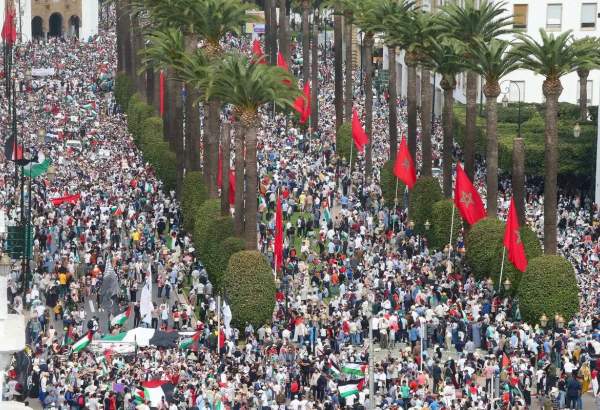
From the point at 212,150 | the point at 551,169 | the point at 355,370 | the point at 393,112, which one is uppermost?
the point at 551,169

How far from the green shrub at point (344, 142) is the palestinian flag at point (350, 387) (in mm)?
41781

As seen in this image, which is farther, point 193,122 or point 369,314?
point 193,122

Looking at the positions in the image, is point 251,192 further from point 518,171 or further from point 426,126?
point 426,126

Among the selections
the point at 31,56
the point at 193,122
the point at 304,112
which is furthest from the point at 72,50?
the point at 193,122

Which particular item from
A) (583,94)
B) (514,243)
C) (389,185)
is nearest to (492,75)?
(514,243)

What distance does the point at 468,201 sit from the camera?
86625mm

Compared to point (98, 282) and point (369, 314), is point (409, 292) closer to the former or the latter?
point (369, 314)

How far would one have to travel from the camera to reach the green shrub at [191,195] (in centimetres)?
9597

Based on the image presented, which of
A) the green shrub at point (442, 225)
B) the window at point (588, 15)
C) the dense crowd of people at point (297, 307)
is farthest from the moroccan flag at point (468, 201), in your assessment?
the window at point (588, 15)

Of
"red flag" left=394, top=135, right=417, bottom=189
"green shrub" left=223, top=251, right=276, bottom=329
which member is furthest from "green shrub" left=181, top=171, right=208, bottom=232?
"green shrub" left=223, top=251, right=276, bottom=329

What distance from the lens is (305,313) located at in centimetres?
7850

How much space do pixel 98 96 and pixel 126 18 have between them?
559cm

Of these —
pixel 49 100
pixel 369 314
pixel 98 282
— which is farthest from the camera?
pixel 49 100

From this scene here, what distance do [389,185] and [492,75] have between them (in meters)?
13.1
